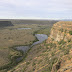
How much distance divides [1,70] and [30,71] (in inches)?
359

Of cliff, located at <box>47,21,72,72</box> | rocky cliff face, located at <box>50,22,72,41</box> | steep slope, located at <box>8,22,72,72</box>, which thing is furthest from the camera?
rocky cliff face, located at <box>50,22,72,41</box>

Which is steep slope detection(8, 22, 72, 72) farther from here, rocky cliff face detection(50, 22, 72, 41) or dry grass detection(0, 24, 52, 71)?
dry grass detection(0, 24, 52, 71)

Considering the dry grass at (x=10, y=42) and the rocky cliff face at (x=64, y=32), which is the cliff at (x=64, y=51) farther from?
the dry grass at (x=10, y=42)

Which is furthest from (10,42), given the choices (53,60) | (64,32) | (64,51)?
(64,51)

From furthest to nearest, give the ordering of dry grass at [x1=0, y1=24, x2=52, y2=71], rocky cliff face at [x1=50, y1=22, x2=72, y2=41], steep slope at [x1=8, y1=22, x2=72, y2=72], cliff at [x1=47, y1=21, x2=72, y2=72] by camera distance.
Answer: dry grass at [x1=0, y1=24, x2=52, y2=71] → rocky cliff face at [x1=50, y1=22, x2=72, y2=41] → steep slope at [x1=8, y1=22, x2=72, y2=72] → cliff at [x1=47, y1=21, x2=72, y2=72]

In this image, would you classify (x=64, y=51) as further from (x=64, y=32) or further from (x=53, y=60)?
(x=64, y=32)

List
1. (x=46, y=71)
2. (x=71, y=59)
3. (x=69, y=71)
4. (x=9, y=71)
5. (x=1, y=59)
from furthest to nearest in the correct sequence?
1. (x=1, y=59)
2. (x=9, y=71)
3. (x=46, y=71)
4. (x=71, y=59)
5. (x=69, y=71)

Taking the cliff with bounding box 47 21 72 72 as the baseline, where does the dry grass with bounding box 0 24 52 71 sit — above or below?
below

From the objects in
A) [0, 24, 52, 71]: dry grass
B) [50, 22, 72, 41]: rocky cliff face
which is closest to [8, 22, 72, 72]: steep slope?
[50, 22, 72, 41]: rocky cliff face

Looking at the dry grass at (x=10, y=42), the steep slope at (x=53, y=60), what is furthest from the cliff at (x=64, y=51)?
the dry grass at (x=10, y=42)

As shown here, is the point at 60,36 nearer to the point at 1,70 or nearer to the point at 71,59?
the point at 71,59

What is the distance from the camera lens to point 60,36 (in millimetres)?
27016

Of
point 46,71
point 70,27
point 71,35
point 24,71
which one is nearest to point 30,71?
point 24,71

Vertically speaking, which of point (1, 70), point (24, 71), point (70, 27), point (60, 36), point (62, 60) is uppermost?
point (70, 27)
